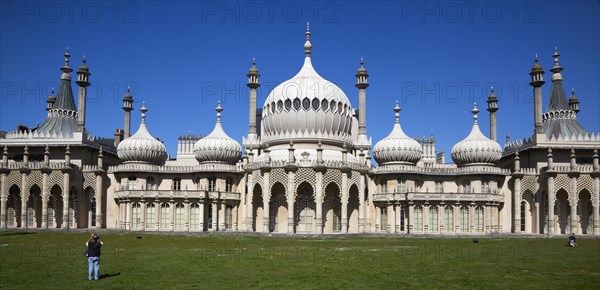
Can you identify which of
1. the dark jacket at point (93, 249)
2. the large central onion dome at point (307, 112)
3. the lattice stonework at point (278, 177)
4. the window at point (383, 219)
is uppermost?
the large central onion dome at point (307, 112)

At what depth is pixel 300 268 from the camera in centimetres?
3052

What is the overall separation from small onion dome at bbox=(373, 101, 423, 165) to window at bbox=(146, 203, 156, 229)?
90.2ft

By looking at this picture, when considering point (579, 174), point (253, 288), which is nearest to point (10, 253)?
point (253, 288)

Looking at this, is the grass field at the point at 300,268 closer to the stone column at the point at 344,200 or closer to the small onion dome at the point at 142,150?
the stone column at the point at 344,200

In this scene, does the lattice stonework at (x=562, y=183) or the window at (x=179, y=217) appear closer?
the lattice stonework at (x=562, y=183)

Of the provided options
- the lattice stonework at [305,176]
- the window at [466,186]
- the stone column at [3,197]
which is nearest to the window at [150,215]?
the stone column at [3,197]

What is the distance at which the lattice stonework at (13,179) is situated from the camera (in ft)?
254

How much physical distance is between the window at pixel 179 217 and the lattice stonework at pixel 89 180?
11.6 meters

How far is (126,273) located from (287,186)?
142 feet

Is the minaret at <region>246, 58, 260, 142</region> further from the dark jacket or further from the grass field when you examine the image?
the dark jacket

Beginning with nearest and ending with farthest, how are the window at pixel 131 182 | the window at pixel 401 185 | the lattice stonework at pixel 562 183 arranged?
the lattice stonework at pixel 562 183 < the window at pixel 401 185 < the window at pixel 131 182

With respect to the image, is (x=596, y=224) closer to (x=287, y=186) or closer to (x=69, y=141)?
(x=287, y=186)

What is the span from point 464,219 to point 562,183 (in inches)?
490

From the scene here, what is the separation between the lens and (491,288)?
24.1 m
